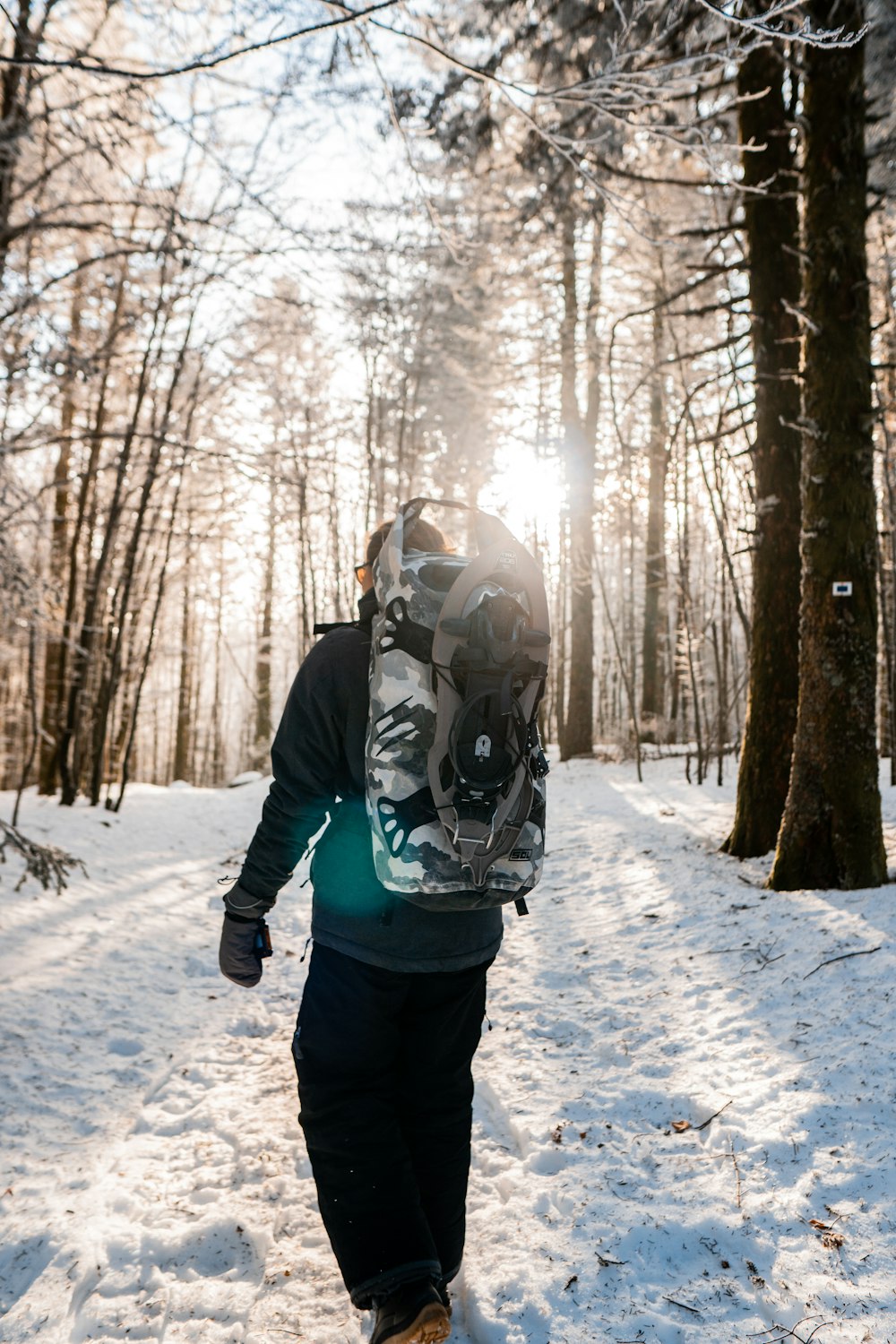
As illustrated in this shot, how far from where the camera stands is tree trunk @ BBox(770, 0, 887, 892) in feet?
14.2

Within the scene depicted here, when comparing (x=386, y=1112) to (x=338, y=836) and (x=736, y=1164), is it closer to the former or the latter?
(x=338, y=836)

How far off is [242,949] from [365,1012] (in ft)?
1.30

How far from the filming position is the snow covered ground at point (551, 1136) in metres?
1.97

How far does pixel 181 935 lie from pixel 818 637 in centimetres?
472

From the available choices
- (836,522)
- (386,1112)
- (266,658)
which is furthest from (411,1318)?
(266,658)

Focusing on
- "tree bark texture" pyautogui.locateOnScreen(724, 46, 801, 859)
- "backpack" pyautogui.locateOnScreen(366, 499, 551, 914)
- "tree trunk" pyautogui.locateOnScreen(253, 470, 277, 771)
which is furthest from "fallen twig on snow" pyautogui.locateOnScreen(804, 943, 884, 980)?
"tree trunk" pyautogui.locateOnScreen(253, 470, 277, 771)

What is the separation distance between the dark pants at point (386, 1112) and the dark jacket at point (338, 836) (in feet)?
0.26

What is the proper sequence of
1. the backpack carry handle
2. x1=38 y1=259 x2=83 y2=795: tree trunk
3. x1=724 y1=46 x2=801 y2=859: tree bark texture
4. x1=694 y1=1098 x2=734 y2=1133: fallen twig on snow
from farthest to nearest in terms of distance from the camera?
x1=38 y1=259 x2=83 y2=795: tree trunk < x1=724 y1=46 x2=801 y2=859: tree bark texture < x1=694 y1=1098 x2=734 y2=1133: fallen twig on snow < the backpack carry handle

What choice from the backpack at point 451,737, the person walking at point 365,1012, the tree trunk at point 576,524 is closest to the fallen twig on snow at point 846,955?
the person walking at point 365,1012

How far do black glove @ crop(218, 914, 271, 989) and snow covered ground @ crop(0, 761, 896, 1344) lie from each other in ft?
2.92

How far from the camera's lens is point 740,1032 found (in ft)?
10.5

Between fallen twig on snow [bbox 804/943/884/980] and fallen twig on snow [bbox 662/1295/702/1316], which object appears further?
fallen twig on snow [bbox 804/943/884/980]

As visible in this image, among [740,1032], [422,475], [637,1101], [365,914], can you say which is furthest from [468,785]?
[422,475]

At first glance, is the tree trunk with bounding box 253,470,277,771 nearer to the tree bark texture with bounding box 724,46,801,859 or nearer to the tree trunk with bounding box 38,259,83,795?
the tree trunk with bounding box 38,259,83,795
